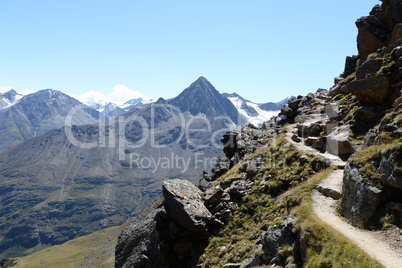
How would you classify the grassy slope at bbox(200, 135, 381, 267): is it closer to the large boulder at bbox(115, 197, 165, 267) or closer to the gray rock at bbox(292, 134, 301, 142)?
the gray rock at bbox(292, 134, 301, 142)

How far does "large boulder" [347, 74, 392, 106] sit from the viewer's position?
35.4 m

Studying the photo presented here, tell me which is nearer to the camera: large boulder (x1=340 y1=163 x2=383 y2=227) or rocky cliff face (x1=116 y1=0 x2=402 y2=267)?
large boulder (x1=340 y1=163 x2=383 y2=227)

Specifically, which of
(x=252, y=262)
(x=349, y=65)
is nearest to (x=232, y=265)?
(x=252, y=262)

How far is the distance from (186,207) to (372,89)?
95.8ft

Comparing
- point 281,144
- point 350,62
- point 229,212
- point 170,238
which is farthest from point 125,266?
point 350,62

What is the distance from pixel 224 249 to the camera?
30.7 meters

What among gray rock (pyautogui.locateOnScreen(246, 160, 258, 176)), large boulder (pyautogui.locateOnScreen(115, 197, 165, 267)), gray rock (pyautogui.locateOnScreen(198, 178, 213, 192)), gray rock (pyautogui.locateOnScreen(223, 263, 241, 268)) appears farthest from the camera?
gray rock (pyautogui.locateOnScreen(198, 178, 213, 192))

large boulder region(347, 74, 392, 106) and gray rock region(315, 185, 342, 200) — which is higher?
large boulder region(347, 74, 392, 106)

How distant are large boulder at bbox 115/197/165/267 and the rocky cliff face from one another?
0.21 meters

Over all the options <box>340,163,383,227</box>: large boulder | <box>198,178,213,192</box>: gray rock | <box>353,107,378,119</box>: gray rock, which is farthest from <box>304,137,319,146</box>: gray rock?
<box>340,163,383,227</box>: large boulder

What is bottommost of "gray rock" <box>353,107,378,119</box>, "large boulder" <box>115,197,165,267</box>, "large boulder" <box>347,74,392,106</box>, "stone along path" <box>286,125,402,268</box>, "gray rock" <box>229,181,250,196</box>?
"large boulder" <box>115,197,165,267</box>

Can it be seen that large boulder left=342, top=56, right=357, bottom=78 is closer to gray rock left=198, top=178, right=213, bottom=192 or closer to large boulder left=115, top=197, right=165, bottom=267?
gray rock left=198, top=178, right=213, bottom=192

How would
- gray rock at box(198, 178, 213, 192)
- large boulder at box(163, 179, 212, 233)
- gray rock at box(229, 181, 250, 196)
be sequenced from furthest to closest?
1. gray rock at box(198, 178, 213, 192)
2. gray rock at box(229, 181, 250, 196)
3. large boulder at box(163, 179, 212, 233)

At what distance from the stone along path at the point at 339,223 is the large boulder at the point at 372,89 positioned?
34.6ft
